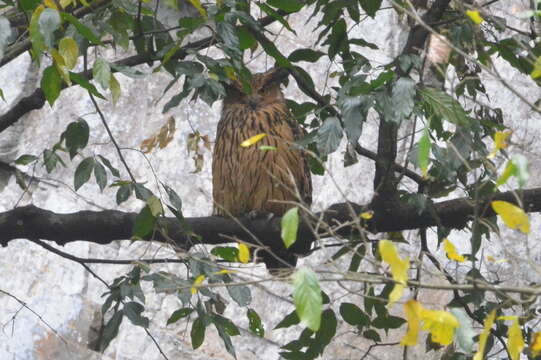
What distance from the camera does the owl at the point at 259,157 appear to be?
160 inches

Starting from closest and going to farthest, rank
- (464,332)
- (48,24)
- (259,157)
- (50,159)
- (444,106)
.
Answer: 1. (464,332)
2. (48,24)
3. (444,106)
4. (50,159)
5. (259,157)

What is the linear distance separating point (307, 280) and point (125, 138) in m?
3.89

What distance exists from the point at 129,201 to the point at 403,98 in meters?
3.20

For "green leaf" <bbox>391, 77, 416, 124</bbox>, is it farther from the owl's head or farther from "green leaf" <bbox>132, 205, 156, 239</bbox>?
the owl's head

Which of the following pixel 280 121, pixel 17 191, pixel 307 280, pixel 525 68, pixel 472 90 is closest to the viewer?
pixel 307 280

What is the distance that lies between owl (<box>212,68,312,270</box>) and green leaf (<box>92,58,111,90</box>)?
5.64 ft

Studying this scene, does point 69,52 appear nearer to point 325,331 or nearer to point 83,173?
point 83,173

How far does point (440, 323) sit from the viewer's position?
5.46ft

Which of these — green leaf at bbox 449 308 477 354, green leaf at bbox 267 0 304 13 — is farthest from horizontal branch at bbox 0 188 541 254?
green leaf at bbox 449 308 477 354

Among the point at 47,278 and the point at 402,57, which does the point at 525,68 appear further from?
the point at 47,278

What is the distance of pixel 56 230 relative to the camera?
10.1ft

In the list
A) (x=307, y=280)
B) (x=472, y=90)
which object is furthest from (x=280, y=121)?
(x=307, y=280)

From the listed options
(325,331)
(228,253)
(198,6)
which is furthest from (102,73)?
(325,331)

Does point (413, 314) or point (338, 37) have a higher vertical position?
point (338, 37)
